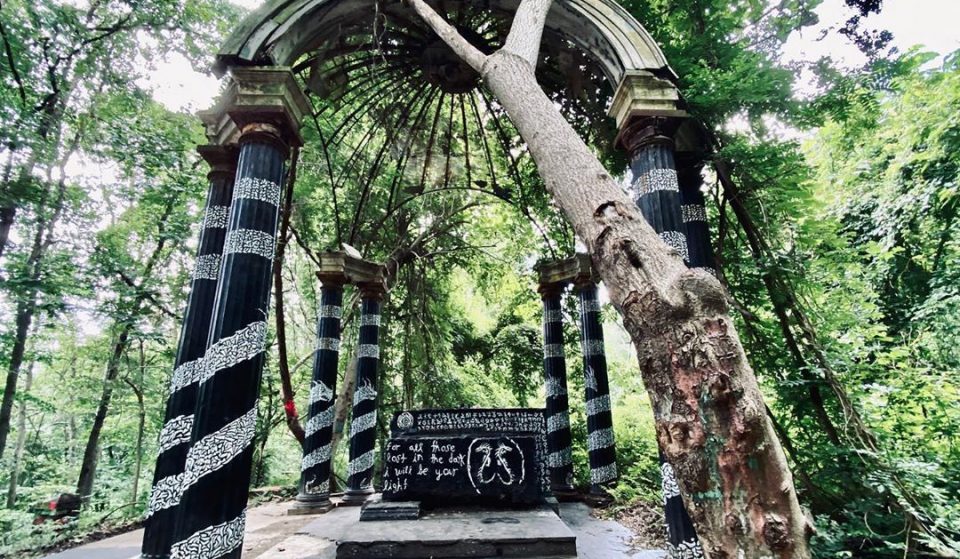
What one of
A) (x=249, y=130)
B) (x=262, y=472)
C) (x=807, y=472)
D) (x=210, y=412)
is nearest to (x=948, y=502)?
(x=807, y=472)

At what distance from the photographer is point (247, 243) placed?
464 centimetres

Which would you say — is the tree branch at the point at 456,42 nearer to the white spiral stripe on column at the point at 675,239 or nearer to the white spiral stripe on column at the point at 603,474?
the white spiral stripe on column at the point at 675,239

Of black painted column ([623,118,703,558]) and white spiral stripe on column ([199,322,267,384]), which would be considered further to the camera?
black painted column ([623,118,703,558])

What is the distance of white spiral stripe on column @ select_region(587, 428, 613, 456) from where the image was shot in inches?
346

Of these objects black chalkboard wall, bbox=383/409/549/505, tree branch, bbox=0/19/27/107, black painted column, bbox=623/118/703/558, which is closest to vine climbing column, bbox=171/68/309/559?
black chalkboard wall, bbox=383/409/549/505

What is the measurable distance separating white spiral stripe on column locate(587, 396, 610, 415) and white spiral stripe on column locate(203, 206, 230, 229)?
698 centimetres

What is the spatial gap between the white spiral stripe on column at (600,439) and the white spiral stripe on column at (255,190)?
7007 millimetres

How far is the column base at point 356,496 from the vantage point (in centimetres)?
877

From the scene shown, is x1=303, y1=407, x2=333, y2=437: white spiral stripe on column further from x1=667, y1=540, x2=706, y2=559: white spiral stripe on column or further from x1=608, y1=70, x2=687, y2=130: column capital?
x1=608, y1=70, x2=687, y2=130: column capital

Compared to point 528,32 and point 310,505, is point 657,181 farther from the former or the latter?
Answer: point 310,505

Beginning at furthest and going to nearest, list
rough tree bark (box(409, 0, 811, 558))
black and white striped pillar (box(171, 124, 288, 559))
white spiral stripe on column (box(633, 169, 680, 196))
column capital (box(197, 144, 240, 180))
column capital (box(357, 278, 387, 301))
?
column capital (box(357, 278, 387, 301)) → column capital (box(197, 144, 240, 180)) → white spiral stripe on column (box(633, 169, 680, 196)) → black and white striped pillar (box(171, 124, 288, 559)) → rough tree bark (box(409, 0, 811, 558))

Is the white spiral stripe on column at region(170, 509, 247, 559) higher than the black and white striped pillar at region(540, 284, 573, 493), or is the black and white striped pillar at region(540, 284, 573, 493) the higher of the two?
the black and white striped pillar at region(540, 284, 573, 493)

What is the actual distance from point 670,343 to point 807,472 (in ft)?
14.2

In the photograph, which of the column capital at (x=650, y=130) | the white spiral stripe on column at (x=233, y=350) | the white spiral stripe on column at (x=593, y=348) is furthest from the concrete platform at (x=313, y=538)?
the column capital at (x=650, y=130)
